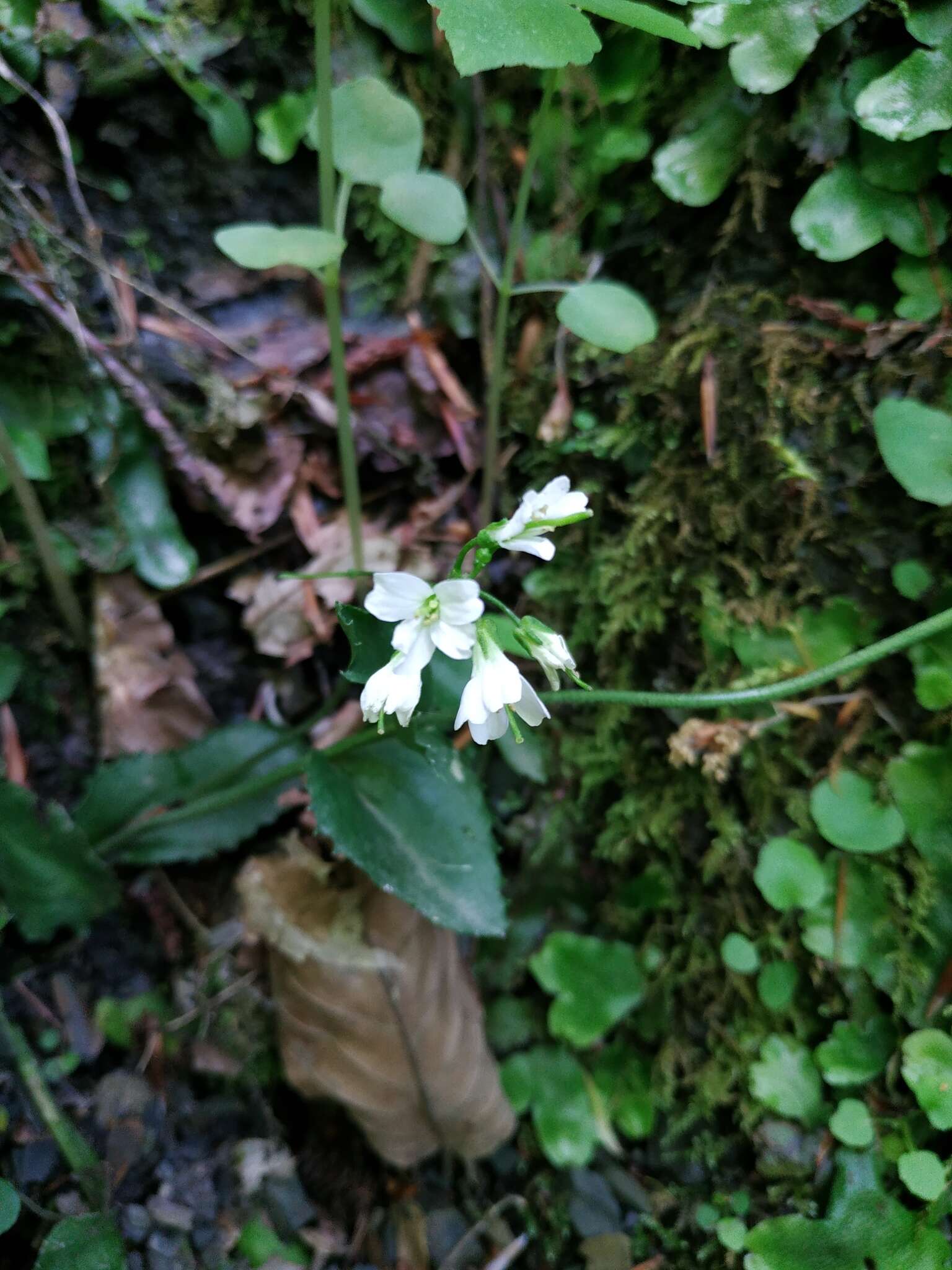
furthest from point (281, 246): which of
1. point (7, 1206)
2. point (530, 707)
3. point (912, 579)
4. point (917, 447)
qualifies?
point (7, 1206)

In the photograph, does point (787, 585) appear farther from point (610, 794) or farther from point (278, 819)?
point (278, 819)

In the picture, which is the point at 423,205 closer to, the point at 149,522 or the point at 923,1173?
the point at 149,522

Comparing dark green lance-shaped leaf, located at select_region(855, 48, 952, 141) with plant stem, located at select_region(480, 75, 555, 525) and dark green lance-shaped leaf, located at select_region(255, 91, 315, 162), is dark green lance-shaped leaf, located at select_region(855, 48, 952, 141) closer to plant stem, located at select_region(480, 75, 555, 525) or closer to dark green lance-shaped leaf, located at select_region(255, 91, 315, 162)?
plant stem, located at select_region(480, 75, 555, 525)

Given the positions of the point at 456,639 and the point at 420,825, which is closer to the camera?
the point at 456,639

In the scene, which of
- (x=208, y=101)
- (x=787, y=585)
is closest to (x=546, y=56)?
(x=787, y=585)

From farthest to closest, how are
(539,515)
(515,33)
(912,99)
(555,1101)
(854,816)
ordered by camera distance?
(555,1101)
(854,816)
(912,99)
(539,515)
(515,33)

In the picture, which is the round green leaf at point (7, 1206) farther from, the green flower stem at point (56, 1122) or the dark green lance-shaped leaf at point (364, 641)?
the dark green lance-shaped leaf at point (364, 641)

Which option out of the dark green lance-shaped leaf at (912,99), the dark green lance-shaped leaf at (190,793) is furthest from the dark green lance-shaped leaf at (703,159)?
the dark green lance-shaped leaf at (190,793)
